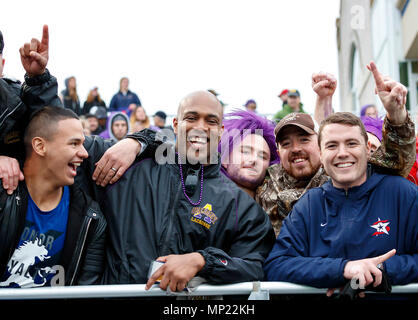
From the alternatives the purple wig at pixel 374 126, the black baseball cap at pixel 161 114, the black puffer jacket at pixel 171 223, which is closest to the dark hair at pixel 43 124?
the black puffer jacket at pixel 171 223

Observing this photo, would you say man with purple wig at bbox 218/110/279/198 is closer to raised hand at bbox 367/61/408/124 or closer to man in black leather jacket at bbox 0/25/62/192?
raised hand at bbox 367/61/408/124

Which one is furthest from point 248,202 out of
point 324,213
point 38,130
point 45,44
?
point 45,44

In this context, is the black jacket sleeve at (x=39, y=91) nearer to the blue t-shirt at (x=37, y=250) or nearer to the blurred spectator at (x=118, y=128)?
the blue t-shirt at (x=37, y=250)

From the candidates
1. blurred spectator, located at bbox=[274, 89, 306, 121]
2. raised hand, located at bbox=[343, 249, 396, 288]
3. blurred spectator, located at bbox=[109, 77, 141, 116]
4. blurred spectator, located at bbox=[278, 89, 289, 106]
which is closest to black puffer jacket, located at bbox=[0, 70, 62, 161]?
raised hand, located at bbox=[343, 249, 396, 288]

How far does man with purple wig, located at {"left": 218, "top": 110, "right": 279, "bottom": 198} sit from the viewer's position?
3129mm

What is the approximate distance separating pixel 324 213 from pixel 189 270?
81 cm

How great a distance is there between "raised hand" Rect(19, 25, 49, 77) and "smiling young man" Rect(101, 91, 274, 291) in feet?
2.43

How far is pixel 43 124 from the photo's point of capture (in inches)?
95.6

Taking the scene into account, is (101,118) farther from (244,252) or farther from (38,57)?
(244,252)

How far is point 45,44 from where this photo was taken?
232 centimetres

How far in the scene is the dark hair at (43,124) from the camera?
2418 mm

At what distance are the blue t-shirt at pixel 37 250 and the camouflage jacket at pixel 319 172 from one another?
130 centimetres

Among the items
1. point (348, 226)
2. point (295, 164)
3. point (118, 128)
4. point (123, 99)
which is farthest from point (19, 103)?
point (123, 99)
